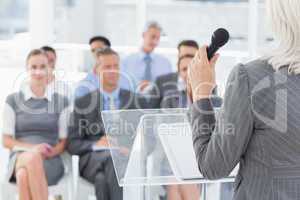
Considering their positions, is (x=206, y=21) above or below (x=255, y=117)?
above

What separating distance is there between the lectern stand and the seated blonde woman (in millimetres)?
1552

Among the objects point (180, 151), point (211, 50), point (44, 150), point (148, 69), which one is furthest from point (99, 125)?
point (211, 50)

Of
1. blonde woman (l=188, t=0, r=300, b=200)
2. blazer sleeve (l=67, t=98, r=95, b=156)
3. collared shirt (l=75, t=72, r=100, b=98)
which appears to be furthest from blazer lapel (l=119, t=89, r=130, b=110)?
blonde woman (l=188, t=0, r=300, b=200)

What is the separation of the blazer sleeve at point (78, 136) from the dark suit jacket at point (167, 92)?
1.98ft

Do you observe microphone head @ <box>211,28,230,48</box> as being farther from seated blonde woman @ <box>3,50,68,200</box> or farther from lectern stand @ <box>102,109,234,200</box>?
seated blonde woman @ <box>3,50,68,200</box>

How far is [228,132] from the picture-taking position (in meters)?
1.28

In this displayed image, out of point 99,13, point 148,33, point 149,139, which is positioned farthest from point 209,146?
point 99,13

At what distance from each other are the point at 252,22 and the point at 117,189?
3.27 metres

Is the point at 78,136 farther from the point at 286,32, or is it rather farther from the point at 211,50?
the point at 286,32

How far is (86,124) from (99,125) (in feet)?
0.29

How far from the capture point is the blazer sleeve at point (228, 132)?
4.16 ft

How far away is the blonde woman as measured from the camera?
127cm

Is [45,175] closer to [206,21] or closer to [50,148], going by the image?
[50,148]

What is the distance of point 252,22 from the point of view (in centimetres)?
635
